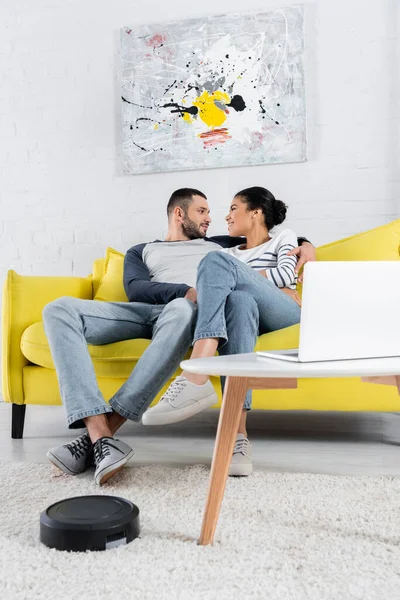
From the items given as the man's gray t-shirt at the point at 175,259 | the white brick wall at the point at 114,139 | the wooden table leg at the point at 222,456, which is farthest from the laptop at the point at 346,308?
the white brick wall at the point at 114,139

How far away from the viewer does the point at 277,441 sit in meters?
2.29

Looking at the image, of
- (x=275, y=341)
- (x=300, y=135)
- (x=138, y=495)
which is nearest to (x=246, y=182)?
(x=300, y=135)

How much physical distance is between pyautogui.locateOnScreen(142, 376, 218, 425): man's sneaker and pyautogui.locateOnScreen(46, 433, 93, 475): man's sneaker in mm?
194

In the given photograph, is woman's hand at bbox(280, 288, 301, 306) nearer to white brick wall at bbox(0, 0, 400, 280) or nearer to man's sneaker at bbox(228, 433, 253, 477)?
man's sneaker at bbox(228, 433, 253, 477)

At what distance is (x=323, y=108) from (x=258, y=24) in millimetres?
549

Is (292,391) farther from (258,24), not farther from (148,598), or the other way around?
(258,24)

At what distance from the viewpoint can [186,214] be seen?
2920 millimetres

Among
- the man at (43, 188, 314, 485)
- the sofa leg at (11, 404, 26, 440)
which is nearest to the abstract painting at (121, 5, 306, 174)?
the man at (43, 188, 314, 485)

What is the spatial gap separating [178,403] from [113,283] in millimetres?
1118

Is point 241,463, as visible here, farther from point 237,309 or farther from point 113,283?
point 113,283

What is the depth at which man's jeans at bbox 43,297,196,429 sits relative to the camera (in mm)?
1865

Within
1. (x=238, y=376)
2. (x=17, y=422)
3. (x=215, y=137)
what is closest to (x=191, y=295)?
(x=17, y=422)

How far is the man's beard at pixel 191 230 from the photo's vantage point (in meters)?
2.90

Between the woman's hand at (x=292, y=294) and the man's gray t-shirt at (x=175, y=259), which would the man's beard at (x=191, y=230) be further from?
the woman's hand at (x=292, y=294)
